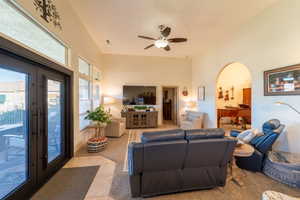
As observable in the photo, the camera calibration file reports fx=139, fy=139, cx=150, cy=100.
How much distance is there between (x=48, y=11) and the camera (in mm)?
2311

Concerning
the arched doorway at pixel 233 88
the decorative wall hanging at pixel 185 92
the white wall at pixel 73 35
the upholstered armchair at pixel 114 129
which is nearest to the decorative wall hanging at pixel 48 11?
the white wall at pixel 73 35

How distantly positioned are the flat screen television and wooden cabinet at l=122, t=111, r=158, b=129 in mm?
574

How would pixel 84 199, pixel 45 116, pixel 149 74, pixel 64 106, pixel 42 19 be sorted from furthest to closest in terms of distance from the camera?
pixel 149 74 < pixel 64 106 < pixel 45 116 < pixel 42 19 < pixel 84 199

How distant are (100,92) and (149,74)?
252 cm

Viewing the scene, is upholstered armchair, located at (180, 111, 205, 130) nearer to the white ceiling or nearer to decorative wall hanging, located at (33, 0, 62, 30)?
the white ceiling

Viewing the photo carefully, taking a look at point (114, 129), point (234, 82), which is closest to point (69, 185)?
point (114, 129)

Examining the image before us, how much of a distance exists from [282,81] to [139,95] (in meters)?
5.10

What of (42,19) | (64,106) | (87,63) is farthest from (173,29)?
(64,106)

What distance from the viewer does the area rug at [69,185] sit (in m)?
2.01

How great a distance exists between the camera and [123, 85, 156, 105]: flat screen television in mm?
6734

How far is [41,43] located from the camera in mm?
2246

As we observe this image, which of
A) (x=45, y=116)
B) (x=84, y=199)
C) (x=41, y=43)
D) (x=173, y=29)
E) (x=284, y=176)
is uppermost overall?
(x=173, y=29)

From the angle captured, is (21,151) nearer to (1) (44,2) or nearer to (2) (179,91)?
(1) (44,2)

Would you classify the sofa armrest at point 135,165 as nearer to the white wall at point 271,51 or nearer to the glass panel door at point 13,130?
the glass panel door at point 13,130
